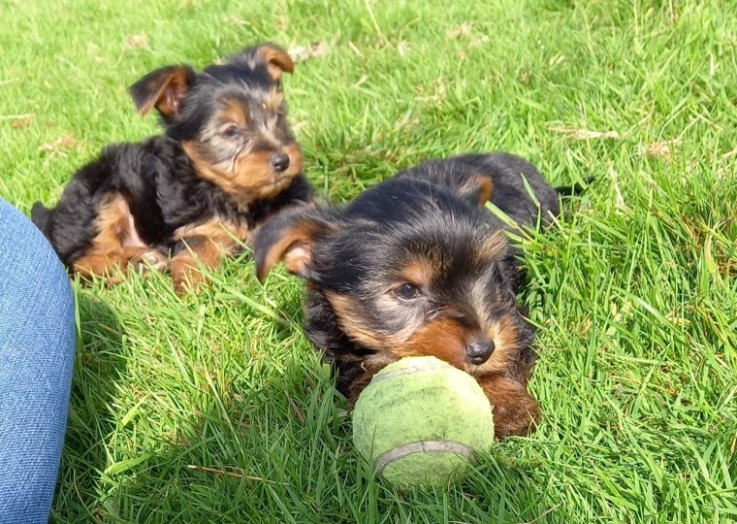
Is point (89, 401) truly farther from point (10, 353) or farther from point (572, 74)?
point (572, 74)

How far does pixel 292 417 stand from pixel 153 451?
502mm

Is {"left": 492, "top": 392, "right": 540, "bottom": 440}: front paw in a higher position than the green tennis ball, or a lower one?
lower

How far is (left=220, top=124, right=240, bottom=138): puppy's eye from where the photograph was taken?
4.87 metres

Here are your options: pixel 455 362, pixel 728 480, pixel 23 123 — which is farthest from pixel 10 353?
pixel 23 123

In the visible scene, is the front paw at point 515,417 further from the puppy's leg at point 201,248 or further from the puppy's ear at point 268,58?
the puppy's ear at point 268,58

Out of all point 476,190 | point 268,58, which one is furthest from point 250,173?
point 476,190

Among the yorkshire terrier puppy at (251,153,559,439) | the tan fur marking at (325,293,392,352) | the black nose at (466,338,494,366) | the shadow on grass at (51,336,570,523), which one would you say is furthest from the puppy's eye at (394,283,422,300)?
the shadow on grass at (51,336,570,523)

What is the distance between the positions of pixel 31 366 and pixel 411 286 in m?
1.29

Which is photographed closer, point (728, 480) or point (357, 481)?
point (728, 480)

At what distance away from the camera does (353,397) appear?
2.82 metres

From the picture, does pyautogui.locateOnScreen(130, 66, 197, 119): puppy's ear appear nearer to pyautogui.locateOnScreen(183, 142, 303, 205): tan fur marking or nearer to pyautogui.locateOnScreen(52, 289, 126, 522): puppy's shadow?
pyautogui.locateOnScreen(183, 142, 303, 205): tan fur marking

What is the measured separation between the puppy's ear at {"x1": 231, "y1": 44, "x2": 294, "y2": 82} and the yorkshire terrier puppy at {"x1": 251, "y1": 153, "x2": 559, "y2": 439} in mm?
2202

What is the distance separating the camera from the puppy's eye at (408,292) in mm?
2744

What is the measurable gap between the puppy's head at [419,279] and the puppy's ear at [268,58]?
2359mm
